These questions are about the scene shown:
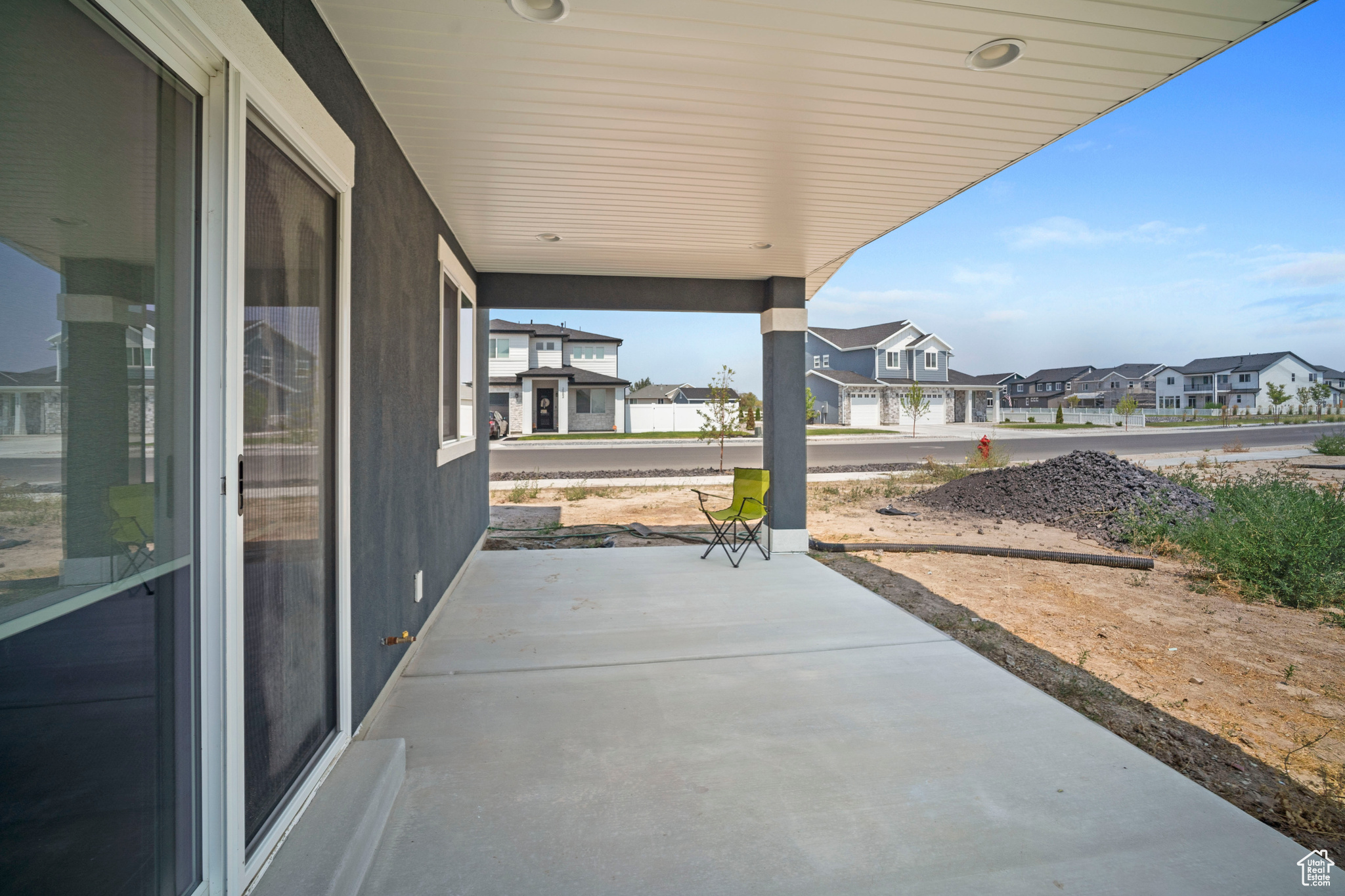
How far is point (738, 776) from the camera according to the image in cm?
239

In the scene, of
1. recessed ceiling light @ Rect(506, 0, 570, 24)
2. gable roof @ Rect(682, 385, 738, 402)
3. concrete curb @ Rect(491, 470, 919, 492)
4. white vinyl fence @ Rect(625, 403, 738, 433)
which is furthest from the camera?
gable roof @ Rect(682, 385, 738, 402)

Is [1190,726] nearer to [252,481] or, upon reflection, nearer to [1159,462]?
[252,481]

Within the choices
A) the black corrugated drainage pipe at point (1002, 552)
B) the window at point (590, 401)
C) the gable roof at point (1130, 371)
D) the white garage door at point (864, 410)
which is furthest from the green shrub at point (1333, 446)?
the gable roof at point (1130, 371)

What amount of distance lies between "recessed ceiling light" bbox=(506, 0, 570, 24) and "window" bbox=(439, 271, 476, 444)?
8.32 ft

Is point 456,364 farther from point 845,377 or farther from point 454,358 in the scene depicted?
point 845,377

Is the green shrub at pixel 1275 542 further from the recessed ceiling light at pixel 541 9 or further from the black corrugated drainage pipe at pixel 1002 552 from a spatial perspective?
the recessed ceiling light at pixel 541 9

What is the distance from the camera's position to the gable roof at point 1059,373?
61.3m

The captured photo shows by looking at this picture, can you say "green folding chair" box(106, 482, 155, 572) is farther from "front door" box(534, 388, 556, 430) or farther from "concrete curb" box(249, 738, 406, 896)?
"front door" box(534, 388, 556, 430)

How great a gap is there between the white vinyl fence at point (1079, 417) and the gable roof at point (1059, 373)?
76.6ft

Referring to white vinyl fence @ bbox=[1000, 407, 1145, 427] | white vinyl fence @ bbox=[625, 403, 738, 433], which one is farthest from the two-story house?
white vinyl fence @ bbox=[1000, 407, 1145, 427]

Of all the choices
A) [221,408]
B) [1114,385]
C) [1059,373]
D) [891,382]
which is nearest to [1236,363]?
[1114,385]

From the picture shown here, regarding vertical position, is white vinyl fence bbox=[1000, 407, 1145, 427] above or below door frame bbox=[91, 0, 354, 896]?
above

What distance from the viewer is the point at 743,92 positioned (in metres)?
2.78

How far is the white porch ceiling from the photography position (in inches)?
87.6
